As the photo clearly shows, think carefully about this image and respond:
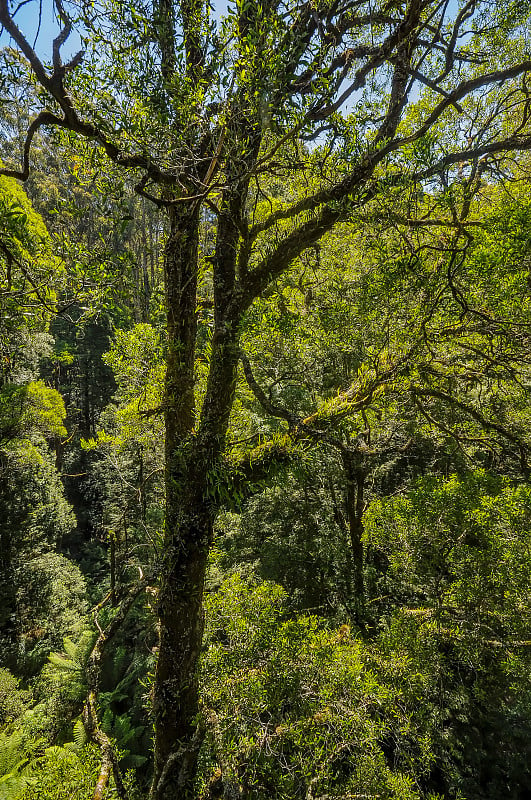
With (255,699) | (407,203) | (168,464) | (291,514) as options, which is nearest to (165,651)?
(255,699)

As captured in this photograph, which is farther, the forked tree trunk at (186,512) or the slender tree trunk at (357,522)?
the slender tree trunk at (357,522)

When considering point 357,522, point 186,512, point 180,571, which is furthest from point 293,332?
point 357,522

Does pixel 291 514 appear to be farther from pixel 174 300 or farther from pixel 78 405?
pixel 78 405

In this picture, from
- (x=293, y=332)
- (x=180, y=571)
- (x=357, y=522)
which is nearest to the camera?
(x=180, y=571)

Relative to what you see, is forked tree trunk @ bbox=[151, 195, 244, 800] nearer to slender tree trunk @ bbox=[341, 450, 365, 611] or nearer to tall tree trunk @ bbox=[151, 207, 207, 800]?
tall tree trunk @ bbox=[151, 207, 207, 800]

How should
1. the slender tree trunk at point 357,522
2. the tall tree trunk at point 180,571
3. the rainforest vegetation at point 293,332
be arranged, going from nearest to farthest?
1. the rainforest vegetation at point 293,332
2. the tall tree trunk at point 180,571
3. the slender tree trunk at point 357,522

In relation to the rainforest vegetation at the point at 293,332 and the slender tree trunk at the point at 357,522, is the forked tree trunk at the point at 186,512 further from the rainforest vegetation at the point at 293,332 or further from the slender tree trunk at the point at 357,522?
the slender tree trunk at the point at 357,522

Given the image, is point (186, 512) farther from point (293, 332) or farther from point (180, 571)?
point (293, 332)

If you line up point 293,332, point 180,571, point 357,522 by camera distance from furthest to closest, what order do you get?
point 357,522 < point 293,332 < point 180,571

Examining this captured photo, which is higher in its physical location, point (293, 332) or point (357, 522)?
point (293, 332)

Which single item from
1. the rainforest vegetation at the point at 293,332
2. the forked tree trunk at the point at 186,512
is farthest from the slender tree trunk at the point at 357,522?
the forked tree trunk at the point at 186,512

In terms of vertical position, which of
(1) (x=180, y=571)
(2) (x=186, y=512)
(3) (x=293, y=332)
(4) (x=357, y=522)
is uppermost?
(3) (x=293, y=332)

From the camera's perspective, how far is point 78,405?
789 inches

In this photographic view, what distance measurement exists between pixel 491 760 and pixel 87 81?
960 cm
